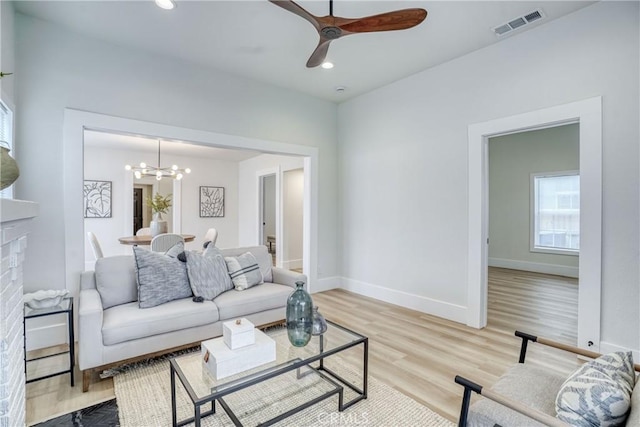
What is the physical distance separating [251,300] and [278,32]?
Result: 8.39 feet

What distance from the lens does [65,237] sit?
2.98 meters

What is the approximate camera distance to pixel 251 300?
2.96 metres

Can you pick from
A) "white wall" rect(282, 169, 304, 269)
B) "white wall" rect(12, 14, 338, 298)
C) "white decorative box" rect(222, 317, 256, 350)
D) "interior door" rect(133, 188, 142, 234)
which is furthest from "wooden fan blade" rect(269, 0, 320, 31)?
"interior door" rect(133, 188, 142, 234)

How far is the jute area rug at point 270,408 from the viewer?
1900 mm

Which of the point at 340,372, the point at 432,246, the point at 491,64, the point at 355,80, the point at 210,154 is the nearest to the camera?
the point at 340,372

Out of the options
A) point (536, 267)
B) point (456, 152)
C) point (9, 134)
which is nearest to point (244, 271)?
point (9, 134)

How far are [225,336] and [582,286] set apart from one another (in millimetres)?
2950

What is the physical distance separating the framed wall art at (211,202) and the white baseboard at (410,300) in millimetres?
4439

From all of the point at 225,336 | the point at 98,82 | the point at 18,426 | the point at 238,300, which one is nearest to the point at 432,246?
the point at 238,300

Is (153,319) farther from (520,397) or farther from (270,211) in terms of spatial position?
(270,211)

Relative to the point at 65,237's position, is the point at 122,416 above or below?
below

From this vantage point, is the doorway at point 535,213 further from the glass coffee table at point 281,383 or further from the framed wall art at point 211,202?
the framed wall art at point 211,202

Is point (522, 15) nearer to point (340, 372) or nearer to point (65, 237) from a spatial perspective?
point (340, 372)

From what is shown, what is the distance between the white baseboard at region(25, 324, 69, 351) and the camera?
2873 mm
